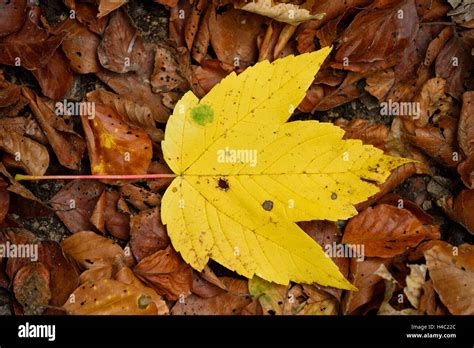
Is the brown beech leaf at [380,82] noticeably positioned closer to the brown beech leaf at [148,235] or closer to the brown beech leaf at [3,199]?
the brown beech leaf at [148,235]

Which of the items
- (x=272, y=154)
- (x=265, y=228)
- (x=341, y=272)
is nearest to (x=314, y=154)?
(x=272, y=154)

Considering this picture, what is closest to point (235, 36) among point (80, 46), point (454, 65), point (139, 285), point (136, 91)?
point (136, 91)

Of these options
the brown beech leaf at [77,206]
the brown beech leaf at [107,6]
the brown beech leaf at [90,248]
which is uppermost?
the brown beech leaf at [107,6]

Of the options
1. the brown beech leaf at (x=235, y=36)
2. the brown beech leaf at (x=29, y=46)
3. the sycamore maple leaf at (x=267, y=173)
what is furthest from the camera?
the brown beech leaf at (x=235, y=36)

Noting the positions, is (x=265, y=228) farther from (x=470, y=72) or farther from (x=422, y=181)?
(x=470, y=72)

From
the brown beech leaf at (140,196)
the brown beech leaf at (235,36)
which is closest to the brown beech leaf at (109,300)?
the brown beech leaf at (140,196)

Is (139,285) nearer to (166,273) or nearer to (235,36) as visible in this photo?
(166,273)
